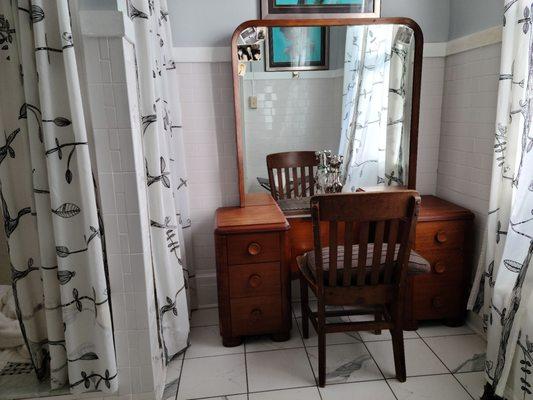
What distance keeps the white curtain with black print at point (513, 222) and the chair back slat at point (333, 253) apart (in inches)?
25.9

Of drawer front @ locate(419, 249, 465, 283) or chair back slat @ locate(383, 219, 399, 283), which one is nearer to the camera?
chair back slat @ locate(383, 219, 399, 283)

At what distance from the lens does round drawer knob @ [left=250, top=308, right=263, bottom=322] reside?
1.93 meters

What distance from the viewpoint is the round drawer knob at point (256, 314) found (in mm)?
1930

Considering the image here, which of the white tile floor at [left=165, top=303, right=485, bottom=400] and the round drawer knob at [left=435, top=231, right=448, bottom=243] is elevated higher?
the round drawer knob at [left=435, top=231, right=448, bottom=243]

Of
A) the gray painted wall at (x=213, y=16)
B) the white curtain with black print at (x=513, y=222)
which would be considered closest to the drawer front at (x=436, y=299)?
the white curtain with black print at (x=513, y=222)

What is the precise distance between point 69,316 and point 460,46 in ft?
7.44

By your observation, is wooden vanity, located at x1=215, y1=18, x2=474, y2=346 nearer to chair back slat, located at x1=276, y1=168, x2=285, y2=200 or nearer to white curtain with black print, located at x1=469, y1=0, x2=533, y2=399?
chair back slat, located at x1=276, y1=168, x2=285, y2=200

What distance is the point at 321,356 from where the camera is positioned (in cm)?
164

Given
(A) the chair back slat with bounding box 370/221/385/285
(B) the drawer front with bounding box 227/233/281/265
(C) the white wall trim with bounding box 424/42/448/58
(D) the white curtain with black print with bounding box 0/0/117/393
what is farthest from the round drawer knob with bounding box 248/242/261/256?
(C) the white wall trim with bounding box 424/42/448/58

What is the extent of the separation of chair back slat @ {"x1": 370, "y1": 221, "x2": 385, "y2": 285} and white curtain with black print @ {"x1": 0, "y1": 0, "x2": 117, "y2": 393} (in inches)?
41.1

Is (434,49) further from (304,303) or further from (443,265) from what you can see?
(304,303)

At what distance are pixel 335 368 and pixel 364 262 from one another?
0.59 meters

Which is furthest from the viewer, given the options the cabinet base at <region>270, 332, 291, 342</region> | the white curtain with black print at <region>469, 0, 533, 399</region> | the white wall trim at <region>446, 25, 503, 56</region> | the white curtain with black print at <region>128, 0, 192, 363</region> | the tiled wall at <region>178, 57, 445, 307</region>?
the tiled wall at <region>178, 57, 445, 307</region>

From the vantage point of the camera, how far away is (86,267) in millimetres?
1367
